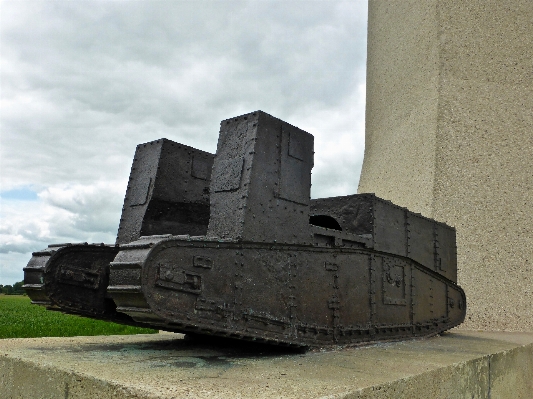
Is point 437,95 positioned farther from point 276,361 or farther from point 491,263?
point 276,361

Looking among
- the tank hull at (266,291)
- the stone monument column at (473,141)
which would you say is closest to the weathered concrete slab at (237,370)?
the tank hull at (266,291)

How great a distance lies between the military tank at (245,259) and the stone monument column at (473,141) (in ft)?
16.1

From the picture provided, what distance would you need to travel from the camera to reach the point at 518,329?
417 inches

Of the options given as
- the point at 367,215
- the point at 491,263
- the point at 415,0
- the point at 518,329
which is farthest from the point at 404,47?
the point at 367,215

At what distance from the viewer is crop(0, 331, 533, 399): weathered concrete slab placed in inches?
114

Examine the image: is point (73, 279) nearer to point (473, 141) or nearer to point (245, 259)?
point (245, 259)

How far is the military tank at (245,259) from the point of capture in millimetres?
3729

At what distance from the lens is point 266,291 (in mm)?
4297

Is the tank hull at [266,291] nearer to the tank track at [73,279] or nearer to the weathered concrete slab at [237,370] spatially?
the weathered concrete slab at [237,370]

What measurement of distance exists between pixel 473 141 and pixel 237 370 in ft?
32.8

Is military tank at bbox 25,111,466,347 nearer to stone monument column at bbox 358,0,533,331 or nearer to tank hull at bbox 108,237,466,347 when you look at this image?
tank hull at bbox 108,237,466,347

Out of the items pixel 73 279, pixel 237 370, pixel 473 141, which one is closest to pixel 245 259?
pixel 237 370

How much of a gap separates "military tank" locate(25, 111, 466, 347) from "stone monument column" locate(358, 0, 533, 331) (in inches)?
193

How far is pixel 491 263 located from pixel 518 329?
149cm
